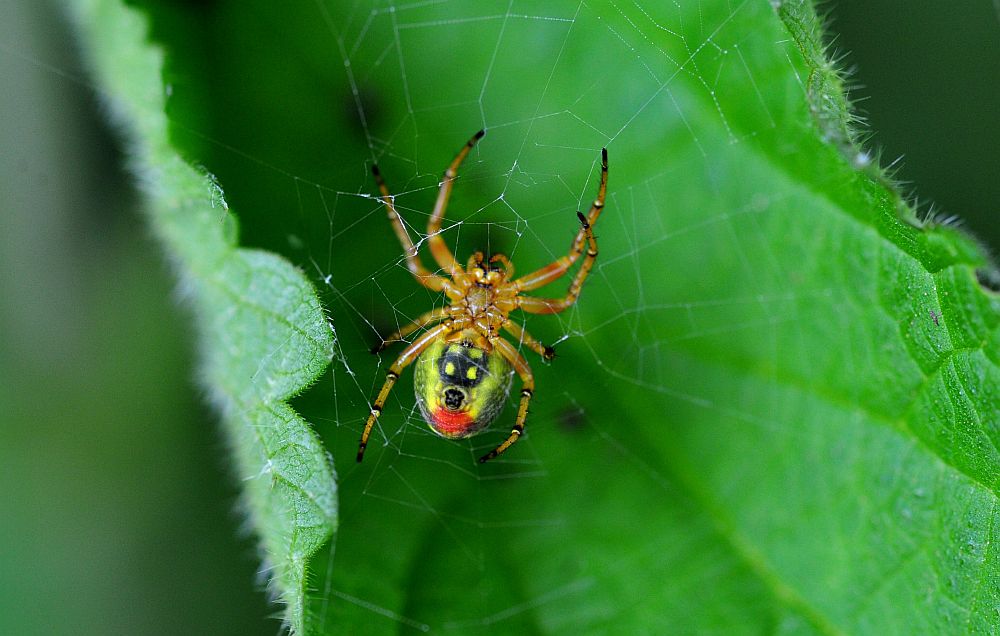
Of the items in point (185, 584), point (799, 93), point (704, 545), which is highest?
point (799, 93)

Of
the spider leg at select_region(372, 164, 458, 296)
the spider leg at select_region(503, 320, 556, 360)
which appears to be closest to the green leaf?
the spider leg at select_region(372, 164, 458, 296)

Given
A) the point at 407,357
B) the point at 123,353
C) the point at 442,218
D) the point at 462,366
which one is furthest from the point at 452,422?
the point at 123,353

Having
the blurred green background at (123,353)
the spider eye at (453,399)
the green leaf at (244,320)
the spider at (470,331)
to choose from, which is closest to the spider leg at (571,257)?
the spider at (470,331)

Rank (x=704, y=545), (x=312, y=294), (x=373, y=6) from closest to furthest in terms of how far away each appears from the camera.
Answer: (x=312, y=294) → (x=373, y=6) → (x=704, y=545)

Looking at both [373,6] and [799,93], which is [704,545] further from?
[373,6]

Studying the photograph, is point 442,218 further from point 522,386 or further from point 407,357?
point 522,386

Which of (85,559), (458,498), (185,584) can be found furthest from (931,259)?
(85,559)

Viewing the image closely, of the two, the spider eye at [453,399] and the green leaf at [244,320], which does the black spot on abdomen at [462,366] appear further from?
the green leaf at [244,320]
